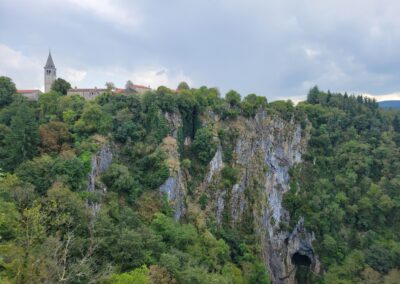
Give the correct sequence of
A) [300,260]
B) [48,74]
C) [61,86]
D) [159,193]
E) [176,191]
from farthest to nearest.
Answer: [48,74], [300,260], [61,86], [176,191], [159,193]

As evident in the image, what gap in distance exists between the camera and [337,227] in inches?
2192

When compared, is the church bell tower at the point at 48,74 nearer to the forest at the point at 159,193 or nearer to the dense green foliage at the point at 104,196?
the forest at the point at 159,193

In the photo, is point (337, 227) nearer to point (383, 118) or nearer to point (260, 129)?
point (260, 129)

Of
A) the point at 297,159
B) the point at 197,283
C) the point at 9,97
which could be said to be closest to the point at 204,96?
the point at 297,159

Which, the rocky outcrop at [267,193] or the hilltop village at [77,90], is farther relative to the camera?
the hilltop village at [77,90]

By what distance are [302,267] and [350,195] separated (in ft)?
45.3

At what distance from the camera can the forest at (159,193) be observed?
84.0 ft

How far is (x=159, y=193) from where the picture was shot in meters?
38.4

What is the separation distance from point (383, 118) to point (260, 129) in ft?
121

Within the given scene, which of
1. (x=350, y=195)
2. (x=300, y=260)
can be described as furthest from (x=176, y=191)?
(x=350, y=195)

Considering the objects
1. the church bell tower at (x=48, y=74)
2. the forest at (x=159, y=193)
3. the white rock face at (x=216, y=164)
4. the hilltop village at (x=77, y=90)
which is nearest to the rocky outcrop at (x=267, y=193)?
the white rock face at (x=216, y=164)

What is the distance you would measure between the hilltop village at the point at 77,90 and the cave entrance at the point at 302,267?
1350 inches

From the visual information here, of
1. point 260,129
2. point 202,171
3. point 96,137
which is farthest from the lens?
point 260,129

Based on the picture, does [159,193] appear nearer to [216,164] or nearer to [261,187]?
[216,164]
